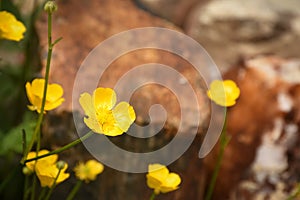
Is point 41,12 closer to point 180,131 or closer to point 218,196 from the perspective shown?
point 180,131

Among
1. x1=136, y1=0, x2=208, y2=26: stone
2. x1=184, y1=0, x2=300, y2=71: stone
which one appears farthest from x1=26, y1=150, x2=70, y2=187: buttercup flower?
x1=136, y1=0, x2=208, y2=26: stone

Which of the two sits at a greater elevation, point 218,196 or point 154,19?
point 154,19

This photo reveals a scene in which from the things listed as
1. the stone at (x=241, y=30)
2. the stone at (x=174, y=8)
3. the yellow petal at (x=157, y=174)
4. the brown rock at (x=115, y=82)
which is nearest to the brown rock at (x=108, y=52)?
the brown rock at (x=115, y=82)

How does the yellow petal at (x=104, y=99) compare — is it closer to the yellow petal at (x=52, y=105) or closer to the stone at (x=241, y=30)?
the yellow petal at (x=52, y=105)

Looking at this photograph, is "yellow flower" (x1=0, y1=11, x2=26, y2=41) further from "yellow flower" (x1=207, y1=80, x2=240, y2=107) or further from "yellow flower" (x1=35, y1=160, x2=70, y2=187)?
"yellow flower" (x1=207, y1=80, x2=240, y2=107)

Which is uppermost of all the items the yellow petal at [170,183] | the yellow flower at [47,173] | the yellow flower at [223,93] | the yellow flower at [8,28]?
the yellow flower at [223,93]

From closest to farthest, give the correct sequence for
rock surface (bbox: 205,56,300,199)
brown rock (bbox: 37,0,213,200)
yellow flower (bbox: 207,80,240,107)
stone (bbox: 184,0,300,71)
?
yellow flower (bbox: 207,80,240,107) < brown rock (bbox: 37,0,213,200) < rock surface (bbox: 205,56,300,199) < stone (bbox: 184,0,300,71)

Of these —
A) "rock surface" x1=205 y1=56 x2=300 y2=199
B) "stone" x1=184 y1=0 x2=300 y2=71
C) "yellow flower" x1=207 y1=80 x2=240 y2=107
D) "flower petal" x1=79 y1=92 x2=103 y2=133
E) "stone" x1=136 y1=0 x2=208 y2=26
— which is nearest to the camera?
"flower petal" x1=79 y1=92 x2=103 y2=133

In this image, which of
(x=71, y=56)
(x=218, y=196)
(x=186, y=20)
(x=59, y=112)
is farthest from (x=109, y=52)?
(x=186, y=20)
